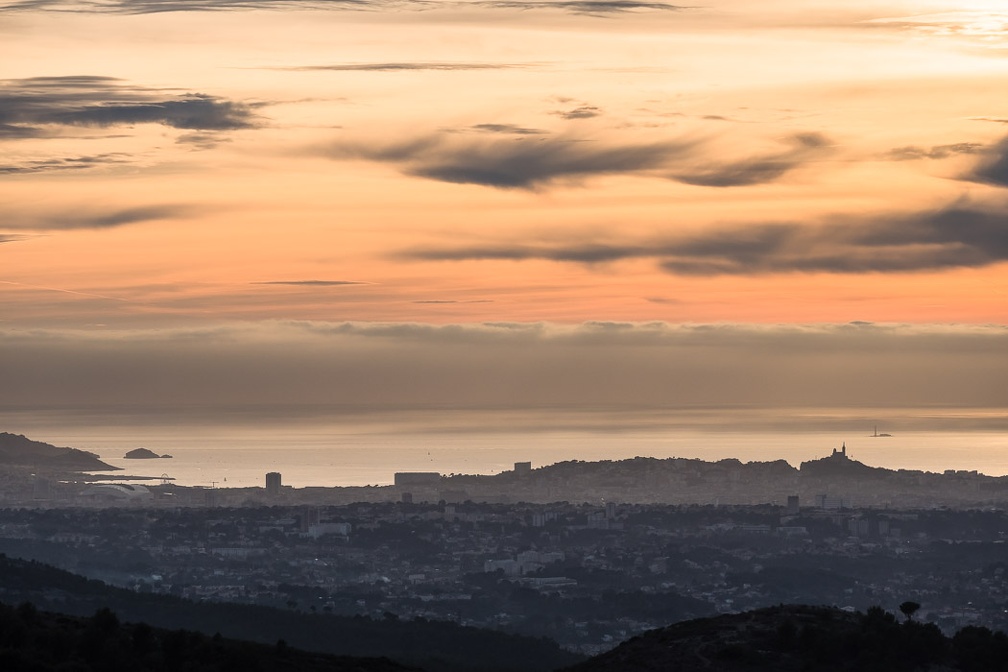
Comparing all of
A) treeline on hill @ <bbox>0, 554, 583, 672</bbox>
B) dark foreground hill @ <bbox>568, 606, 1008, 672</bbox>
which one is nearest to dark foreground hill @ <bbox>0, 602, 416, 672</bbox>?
dark foreground hill @ <bbox>568, 606, 1008, 672</bbox>

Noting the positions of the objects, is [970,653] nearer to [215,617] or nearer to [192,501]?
[215,617]

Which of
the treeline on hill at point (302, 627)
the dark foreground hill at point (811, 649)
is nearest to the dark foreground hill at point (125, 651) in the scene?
the dark foreground hill at point (811, 649)

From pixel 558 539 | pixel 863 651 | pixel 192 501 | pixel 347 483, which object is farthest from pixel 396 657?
pixel 347 483

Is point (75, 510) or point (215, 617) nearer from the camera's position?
point (215, 617)

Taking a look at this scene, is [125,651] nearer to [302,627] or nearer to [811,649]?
[811,649]

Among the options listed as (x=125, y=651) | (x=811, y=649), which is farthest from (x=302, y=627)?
(x=811, y=649)

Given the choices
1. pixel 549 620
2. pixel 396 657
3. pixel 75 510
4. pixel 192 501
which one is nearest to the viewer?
pixel 396 657
